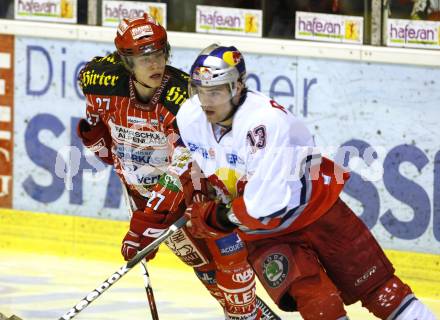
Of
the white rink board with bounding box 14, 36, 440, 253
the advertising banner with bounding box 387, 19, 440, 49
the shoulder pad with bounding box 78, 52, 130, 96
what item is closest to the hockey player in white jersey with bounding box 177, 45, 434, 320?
the shoulder pad with bounding box 78, 52, 130, 96

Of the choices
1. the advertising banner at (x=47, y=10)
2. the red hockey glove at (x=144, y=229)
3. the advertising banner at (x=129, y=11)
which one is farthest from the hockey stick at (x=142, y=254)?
the advertising banner at (x=47, y=10)

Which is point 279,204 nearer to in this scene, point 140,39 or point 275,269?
point 275,269

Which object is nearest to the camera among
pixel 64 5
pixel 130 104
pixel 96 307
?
pixel 130 104

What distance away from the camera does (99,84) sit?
19.7 ft

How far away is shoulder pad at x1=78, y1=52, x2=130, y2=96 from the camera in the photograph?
5.96 meters

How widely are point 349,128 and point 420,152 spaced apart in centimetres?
42

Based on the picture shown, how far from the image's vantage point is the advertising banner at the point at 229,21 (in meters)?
7.52

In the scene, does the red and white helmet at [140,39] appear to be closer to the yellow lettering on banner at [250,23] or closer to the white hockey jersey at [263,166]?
the white hockey jersey at [263,166]

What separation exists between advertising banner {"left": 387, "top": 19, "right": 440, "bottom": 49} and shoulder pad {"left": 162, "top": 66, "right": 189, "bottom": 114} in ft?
5.48

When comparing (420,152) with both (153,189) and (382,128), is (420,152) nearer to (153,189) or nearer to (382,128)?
(382,128)

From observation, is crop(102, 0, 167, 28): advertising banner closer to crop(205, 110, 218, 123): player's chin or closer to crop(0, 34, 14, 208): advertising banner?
crop(0, 34, 14, 208): advertising banner

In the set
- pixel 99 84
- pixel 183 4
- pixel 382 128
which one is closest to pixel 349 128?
pixel 382 128

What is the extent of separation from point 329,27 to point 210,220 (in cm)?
239

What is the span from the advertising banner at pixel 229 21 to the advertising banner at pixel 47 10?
31.1 inches
